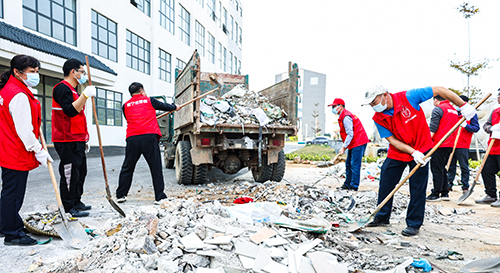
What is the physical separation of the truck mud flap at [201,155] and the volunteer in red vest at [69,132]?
6.95ft

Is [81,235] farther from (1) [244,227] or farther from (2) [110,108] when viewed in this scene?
(2) [110,108]

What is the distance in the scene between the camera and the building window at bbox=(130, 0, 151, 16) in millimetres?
16719

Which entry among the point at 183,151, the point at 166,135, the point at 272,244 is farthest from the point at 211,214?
the point at 166,135

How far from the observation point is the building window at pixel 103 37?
46.5 feet

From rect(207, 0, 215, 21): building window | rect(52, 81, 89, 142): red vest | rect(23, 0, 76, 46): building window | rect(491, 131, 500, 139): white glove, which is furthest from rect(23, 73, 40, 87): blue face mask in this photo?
rect(207, 0, 215, 21): building window

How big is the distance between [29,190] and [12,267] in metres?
3.65

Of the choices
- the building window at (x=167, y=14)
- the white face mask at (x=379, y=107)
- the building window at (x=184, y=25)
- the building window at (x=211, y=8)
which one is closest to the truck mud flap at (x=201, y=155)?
the white face mask at (x=379, y=107)

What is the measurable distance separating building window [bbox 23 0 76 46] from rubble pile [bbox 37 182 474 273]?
12.2m

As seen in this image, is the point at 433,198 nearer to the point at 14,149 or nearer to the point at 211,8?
the point at 14,149

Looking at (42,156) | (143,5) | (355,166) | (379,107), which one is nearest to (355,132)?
(355,166)

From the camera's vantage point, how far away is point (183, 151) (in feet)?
19.1

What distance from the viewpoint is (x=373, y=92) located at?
10.4ft

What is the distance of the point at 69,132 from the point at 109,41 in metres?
13.6

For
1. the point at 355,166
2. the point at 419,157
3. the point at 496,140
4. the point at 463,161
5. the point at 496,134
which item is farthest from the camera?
the point at 463,161
